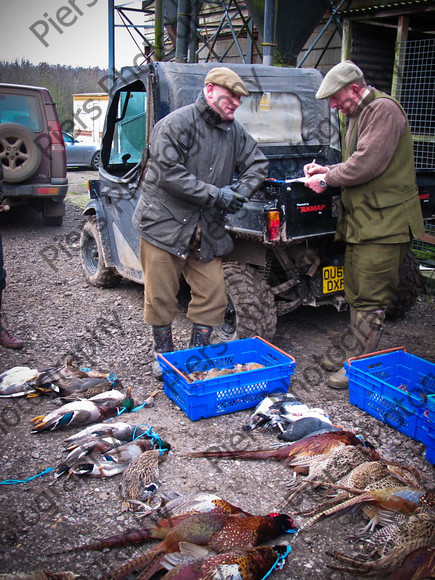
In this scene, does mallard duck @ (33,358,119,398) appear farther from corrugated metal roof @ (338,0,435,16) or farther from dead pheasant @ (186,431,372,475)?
corrugated metal roof @ (338,0,435,16)

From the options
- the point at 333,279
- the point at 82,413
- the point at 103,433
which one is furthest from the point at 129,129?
the point at 103,433

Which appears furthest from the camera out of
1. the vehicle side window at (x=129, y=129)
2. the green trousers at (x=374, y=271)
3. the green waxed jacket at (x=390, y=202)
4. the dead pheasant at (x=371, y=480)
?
the vehicle side window at (x=129, y=129)

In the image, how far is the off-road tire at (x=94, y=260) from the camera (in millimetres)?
6077

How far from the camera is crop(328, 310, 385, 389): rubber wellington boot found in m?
3.98

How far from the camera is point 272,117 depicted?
5.06m

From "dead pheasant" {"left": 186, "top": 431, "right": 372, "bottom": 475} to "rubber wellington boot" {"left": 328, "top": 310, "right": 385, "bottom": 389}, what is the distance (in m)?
0.96

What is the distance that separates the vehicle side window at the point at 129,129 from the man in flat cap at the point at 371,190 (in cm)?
202

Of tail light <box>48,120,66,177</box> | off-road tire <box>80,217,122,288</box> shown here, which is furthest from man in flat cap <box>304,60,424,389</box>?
tail light <box>48,120,66,177</box>

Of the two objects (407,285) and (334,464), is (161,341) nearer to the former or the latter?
(334,464)

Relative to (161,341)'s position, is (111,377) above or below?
below

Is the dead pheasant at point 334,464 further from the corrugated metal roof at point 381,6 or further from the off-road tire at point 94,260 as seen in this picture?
the corrugated metal roof at point 381,6

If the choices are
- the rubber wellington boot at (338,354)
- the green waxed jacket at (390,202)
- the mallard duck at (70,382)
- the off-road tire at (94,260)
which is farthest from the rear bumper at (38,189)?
the green waxed jacket at (390,202)

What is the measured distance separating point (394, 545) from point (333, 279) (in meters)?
2.46

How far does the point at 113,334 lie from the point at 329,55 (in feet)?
23.2
